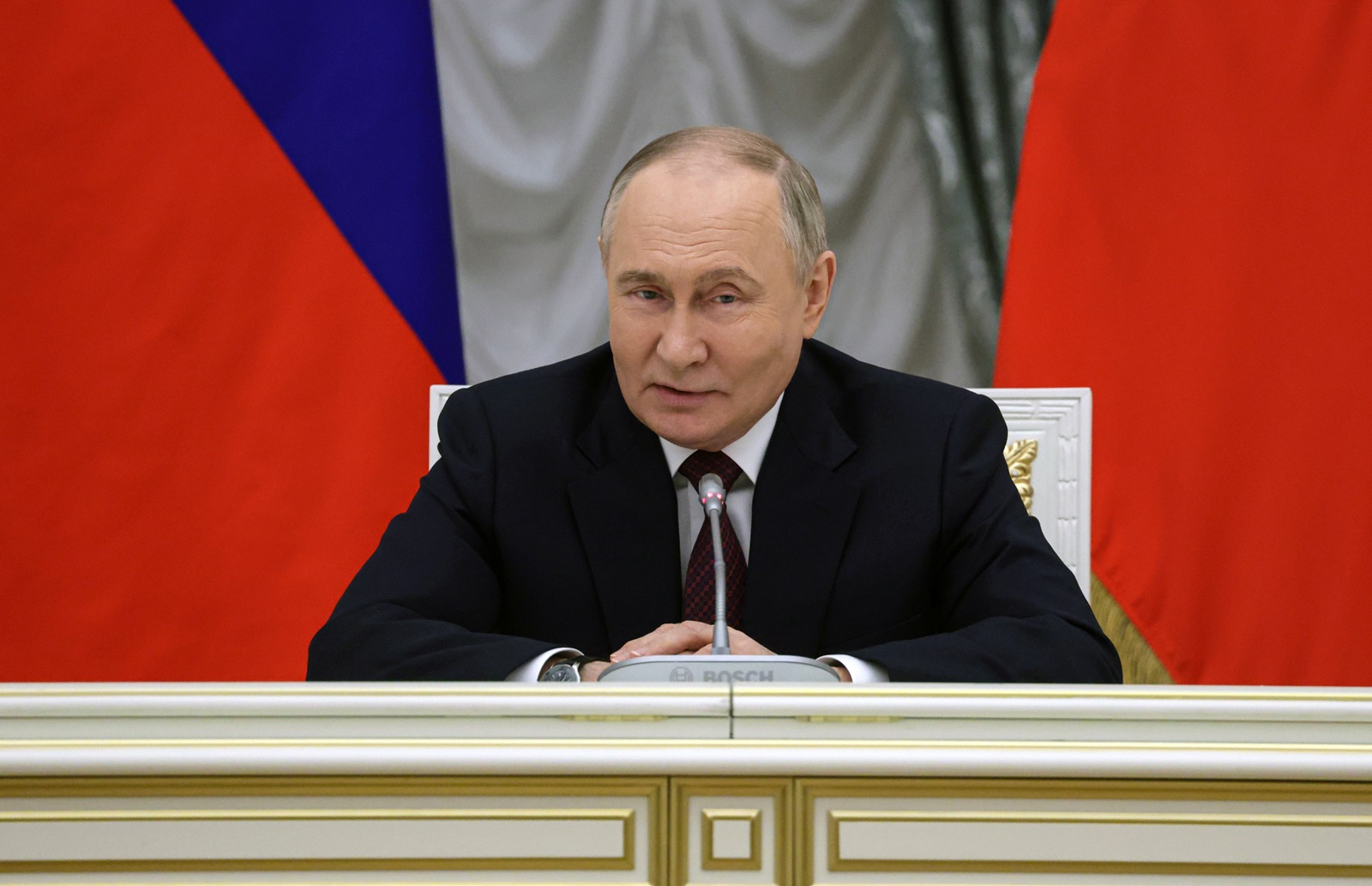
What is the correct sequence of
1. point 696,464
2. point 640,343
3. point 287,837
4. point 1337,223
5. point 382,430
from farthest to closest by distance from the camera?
point 382,430 → point 1337,223 → point 696,464 → point 640,343 → point 287,837

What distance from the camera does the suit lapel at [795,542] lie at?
1.57 m

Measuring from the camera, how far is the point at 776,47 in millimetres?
2557

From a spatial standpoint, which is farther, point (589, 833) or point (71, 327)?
point (71, 327)

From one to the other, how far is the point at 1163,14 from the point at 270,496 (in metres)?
2.04

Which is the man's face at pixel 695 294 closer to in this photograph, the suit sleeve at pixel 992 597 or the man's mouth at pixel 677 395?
the man's mouth at pixel 677 395

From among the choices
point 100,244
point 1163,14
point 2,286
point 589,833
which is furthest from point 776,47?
point 589,833

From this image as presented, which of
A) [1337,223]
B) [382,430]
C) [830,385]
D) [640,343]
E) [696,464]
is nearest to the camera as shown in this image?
[640,343]

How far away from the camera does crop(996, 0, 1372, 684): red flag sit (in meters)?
2.33

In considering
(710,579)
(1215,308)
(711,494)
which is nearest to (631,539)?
(710,579)

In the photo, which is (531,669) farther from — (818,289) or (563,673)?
Result: (818,289)

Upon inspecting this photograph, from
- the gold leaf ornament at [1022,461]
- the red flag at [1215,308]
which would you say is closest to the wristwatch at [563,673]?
the gold leaf ornament at [1022,461]

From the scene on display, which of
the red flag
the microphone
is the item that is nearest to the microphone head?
the microphone

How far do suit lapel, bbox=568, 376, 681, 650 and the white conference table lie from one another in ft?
2.50

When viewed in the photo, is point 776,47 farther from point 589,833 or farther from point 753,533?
point 589,833
